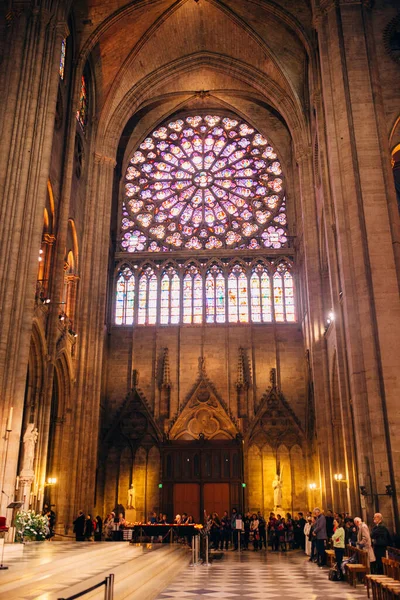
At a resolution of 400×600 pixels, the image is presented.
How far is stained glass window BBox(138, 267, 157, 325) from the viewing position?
2786 cm

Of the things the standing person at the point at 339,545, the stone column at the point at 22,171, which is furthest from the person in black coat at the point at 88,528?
A: the standing person at the point at 339,545

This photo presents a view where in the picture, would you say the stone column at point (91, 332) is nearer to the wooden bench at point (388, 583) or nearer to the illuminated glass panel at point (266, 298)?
the illuminated glass panel at point (266, 298)

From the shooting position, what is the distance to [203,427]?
25.5 meters

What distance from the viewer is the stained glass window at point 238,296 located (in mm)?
27562

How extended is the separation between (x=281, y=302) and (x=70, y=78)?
13.7 metres

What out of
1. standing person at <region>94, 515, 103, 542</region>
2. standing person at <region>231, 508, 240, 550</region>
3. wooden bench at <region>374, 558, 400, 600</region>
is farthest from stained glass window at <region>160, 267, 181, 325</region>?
wooden bench at <region>374, 558, 400, 600</region>

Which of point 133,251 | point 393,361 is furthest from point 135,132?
point 393,361

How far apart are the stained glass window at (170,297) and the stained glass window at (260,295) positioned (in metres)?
3.66

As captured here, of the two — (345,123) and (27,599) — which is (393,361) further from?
(27,599)

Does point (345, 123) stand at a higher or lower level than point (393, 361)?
higher

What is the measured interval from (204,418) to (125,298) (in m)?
7.19

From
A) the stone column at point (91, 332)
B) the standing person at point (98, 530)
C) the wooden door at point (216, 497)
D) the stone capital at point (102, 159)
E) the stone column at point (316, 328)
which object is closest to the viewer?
the standing person at point (98, 530)

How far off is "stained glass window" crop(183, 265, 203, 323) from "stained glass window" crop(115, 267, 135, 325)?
2.63 m

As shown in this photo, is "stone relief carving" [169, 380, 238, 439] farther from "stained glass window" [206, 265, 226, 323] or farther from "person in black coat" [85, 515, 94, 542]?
"person in black coat" [85, 515, 94, 542]
